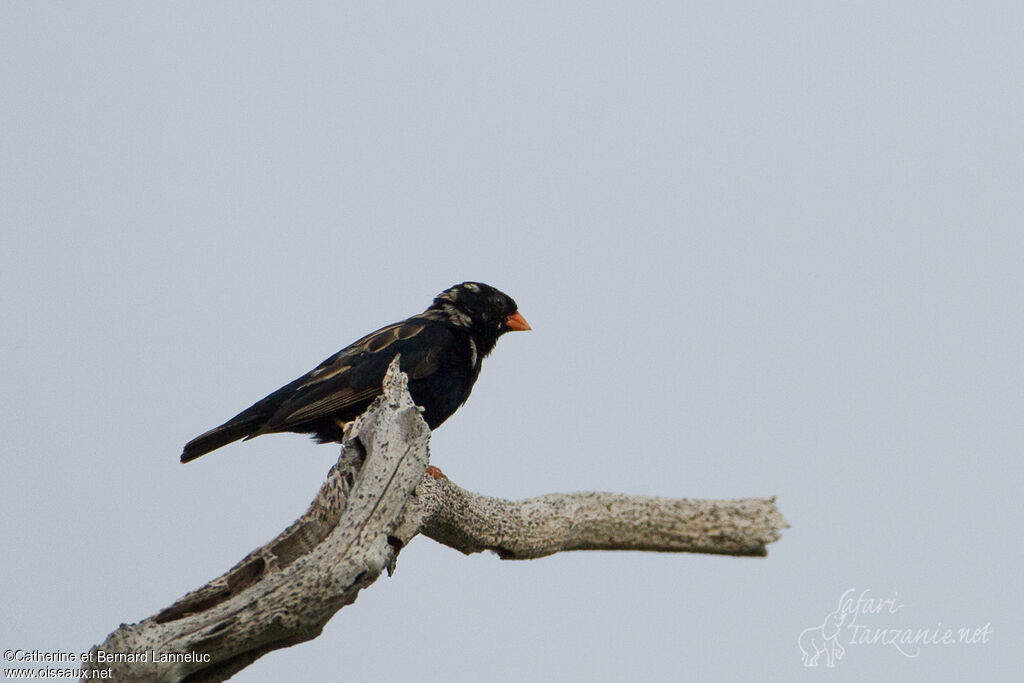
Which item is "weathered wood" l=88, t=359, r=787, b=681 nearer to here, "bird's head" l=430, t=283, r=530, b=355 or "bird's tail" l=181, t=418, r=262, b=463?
"bird's tail" l=181, t=418, r=262, b=463

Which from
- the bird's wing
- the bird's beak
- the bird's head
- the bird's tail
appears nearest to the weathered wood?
the bird's wing

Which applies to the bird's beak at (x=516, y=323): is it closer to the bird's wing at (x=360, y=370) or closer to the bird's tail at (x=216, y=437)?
the bird's wing at (x=360, y=370)

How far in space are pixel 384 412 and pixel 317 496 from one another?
0.59 metres

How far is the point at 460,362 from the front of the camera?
7.37m

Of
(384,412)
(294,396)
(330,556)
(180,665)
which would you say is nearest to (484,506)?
(384,412)

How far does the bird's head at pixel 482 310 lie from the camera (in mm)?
7773

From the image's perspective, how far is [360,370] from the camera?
697cm

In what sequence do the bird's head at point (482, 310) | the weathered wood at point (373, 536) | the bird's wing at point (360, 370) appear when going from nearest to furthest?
1. the weathered wood at point (373, 536)
2. the bird's wing at point (360, 370)
3. the bird's head at point (482, 310)

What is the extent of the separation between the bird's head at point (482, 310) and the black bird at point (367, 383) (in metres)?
0.04

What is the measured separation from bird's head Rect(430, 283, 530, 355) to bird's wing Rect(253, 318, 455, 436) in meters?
0.34

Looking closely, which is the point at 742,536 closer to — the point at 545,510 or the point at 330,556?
the point at 545,510

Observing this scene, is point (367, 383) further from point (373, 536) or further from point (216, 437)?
point (373, 536)

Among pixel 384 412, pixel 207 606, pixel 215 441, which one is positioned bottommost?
Result: pixel 207 606

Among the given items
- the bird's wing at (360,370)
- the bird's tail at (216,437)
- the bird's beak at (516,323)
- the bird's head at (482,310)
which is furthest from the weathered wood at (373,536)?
the bird's beak at (516,323)
